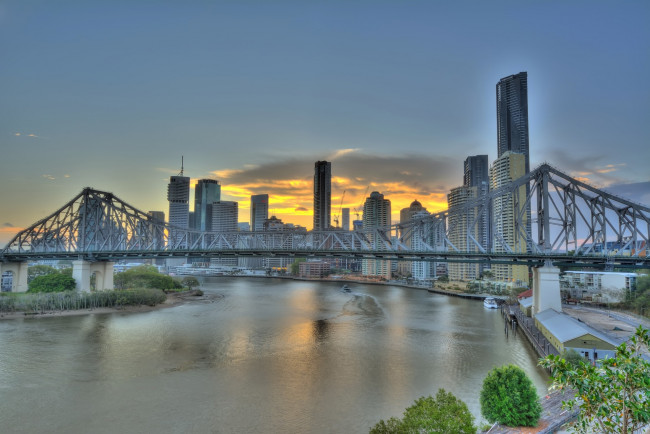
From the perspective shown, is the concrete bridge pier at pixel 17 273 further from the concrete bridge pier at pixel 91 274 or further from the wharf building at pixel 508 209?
the wharf building at pixel 508 209

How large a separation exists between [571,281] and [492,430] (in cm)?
7312

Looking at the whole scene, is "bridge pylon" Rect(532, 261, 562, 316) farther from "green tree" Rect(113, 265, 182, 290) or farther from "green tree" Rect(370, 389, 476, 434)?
"green tree" Rect(113, 265, 182, 290)

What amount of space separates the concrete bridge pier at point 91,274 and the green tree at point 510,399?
55.4m

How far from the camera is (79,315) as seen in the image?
42875 mm

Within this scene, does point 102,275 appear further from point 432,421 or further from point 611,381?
point 611,381

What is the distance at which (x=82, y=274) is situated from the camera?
5509 cm

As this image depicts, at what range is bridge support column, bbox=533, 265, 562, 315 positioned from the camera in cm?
3522

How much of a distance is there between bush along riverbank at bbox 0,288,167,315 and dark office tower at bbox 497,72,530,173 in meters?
169

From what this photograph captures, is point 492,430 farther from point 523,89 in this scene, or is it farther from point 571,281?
point 523,89

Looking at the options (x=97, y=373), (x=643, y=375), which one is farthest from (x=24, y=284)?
(x=643, y=375)

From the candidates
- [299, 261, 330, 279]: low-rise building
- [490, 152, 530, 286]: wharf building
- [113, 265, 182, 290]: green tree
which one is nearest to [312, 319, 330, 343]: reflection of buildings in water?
[113, 265, 182, 290]: green tree

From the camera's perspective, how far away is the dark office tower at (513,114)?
180875 millimetres

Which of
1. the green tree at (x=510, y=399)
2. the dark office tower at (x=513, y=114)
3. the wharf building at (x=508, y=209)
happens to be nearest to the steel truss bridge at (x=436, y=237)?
the wharf building at (x=508, y=209)

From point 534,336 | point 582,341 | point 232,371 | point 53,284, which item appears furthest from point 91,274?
point 582,341
